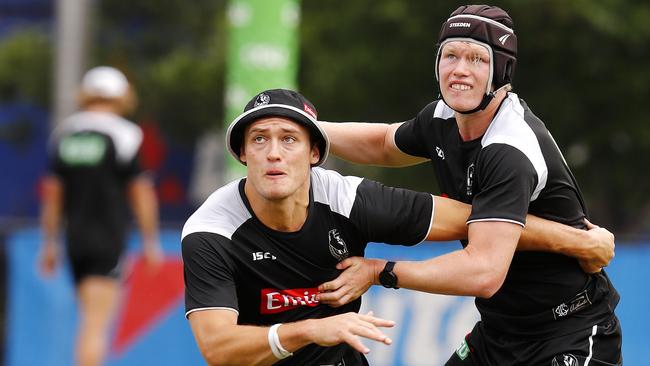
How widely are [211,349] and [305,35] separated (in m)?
12.0

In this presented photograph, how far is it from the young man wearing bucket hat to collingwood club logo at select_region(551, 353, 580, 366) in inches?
25.6

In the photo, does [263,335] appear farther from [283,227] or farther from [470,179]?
[470,179]

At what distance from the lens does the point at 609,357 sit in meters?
6.05

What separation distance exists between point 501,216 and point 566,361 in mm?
844

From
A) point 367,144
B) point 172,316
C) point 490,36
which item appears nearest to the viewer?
point 490,36

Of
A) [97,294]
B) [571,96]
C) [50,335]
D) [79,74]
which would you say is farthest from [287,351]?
[571,96]

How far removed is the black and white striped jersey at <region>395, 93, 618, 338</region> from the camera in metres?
5.57

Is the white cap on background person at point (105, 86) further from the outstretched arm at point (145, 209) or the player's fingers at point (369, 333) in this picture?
the player's fingers at point (369, 333)

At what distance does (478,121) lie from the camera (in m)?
5.87

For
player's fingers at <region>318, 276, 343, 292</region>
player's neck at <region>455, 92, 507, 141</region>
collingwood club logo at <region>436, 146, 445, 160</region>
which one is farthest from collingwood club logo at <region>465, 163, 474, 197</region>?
player's fingers at <region>318, 276, 343, 292</region>

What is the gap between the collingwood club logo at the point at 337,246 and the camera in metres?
5.68

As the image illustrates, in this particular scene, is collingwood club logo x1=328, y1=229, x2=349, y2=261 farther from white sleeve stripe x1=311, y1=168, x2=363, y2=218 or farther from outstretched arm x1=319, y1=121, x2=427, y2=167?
outstretched arm x1=319, y1=121, x2=427, y2=167

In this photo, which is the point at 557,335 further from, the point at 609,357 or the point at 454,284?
the point at 454,284

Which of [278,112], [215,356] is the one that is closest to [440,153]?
[278,112]
